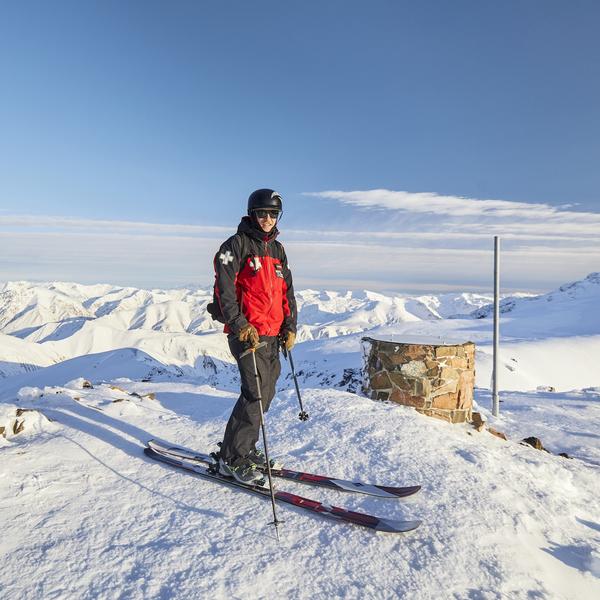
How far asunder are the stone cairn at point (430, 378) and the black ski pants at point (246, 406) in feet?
12.8

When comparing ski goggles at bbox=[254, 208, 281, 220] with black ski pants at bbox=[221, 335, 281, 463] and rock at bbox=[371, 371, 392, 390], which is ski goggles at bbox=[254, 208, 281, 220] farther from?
rock at bbox=[371, 371, 392, 390]

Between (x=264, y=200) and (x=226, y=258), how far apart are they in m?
0.78

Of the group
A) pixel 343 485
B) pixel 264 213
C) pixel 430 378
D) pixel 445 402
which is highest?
pixel 264 213

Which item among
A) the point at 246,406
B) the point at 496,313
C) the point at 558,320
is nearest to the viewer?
the point at 246,406

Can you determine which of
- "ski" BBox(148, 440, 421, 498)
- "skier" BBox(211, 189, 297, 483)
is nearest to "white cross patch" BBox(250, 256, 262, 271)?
"skier" BBox(211, 189, 297, 483)

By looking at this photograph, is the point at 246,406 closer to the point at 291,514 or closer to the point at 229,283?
the point at 291,514

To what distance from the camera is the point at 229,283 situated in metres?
4.50

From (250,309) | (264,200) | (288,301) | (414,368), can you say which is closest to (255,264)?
(250,309)

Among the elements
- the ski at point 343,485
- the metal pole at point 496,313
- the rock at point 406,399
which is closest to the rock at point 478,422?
the rock at point 406,399

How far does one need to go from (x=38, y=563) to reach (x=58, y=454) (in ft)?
7.12

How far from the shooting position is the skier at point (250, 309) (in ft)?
14.7

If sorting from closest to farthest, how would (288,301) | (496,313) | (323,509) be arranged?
(323,509), (288,301), (496,313)

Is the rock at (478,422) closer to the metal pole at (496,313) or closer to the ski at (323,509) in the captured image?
the metal pole at (496,313)

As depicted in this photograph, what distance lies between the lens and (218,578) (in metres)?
3.06
